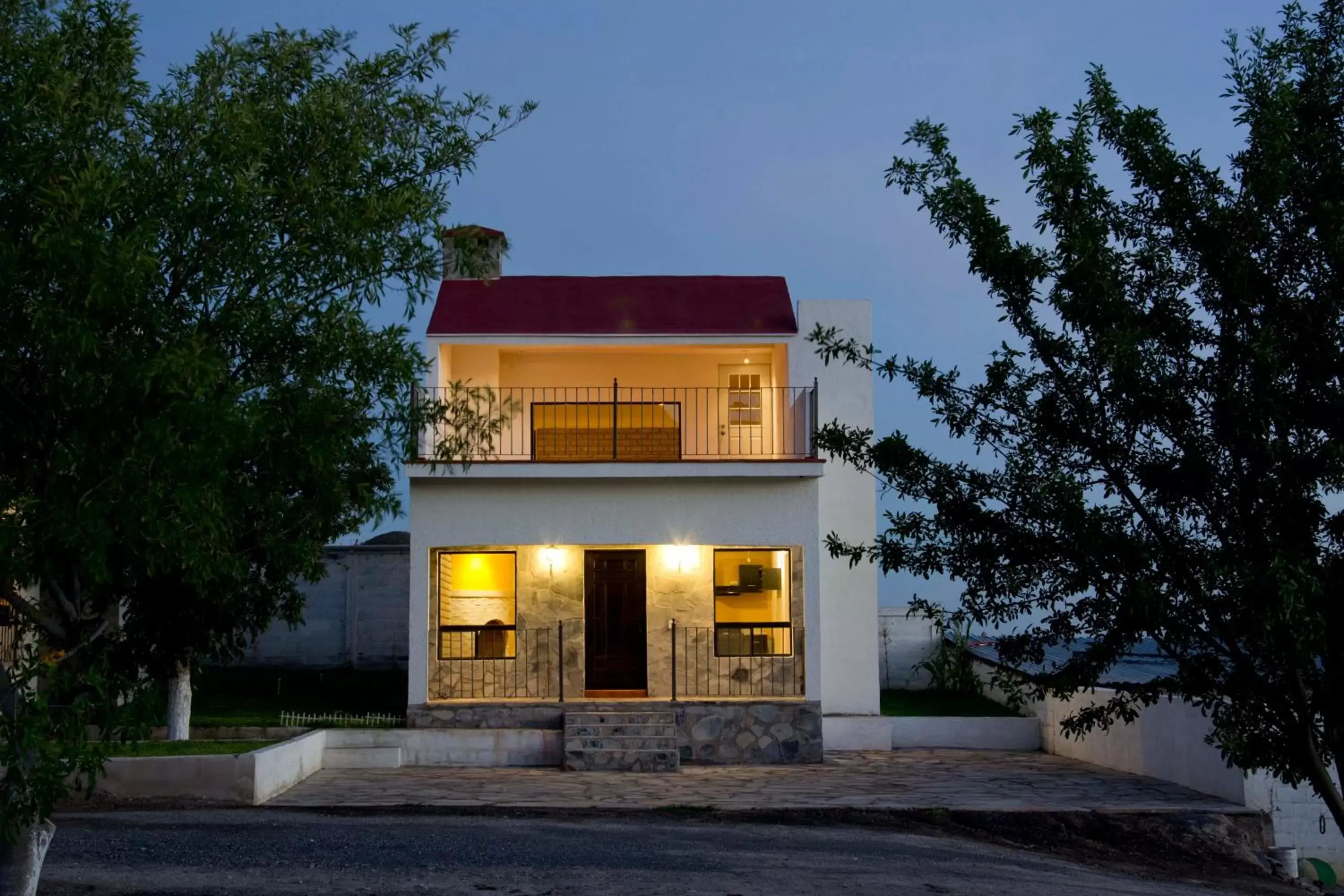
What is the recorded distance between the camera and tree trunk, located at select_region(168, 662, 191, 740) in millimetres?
16109

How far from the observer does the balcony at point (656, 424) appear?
18922mm

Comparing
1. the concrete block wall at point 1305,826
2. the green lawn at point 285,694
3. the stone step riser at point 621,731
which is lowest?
the concrete block wall at point 1305,826

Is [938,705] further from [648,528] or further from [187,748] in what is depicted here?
[187,748]

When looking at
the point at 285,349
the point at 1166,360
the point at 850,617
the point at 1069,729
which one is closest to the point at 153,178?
the point at 285,349

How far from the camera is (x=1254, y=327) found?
27.5 feet

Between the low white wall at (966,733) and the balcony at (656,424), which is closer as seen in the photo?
the balcony at (656,424)

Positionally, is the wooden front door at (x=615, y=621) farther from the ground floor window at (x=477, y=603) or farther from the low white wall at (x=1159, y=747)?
the low white wall at (x=1159, y=747)

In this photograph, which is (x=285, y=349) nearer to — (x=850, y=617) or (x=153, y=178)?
(x=153, y=178)

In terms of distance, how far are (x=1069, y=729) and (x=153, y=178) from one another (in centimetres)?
653

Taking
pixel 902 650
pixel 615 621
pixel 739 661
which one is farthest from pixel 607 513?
pixel 902 650

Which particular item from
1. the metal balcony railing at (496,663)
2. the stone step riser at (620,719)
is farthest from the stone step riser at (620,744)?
the metal balcony railing at (496,663)

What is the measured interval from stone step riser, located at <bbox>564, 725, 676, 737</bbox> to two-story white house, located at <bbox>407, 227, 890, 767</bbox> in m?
0.04

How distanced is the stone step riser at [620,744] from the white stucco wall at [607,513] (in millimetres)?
2373

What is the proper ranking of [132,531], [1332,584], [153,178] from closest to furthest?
[132,531] → [153,178] → [1332,584]
